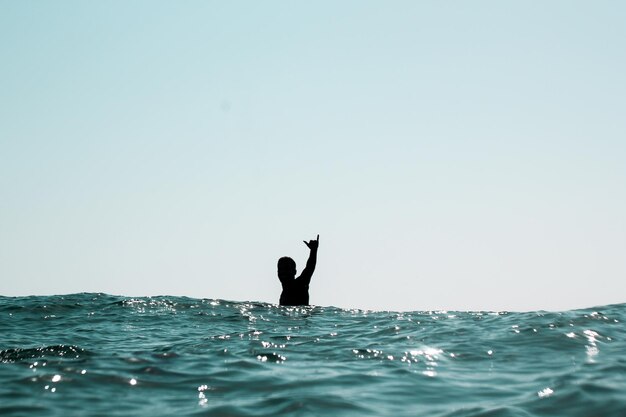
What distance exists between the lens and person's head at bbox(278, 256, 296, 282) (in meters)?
18.5

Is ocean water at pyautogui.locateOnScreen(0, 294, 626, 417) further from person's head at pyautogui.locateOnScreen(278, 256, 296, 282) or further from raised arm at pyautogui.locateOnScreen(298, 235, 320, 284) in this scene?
person's head at pyautogui.locateOnScreen(278, 256, 296, 282)

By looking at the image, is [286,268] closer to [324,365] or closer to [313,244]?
[313,244]

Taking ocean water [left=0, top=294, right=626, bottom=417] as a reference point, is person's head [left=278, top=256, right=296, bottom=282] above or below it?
above

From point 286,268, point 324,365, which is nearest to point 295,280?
point 286,268

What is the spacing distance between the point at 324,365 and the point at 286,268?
9.88 meters

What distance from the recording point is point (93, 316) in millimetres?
14867

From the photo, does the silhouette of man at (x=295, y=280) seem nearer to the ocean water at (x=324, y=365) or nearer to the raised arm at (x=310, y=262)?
the raised arm at (x=310, y=262)

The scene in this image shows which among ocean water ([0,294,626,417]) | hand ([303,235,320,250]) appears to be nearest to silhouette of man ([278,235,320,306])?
hand ([303,235,320,250])

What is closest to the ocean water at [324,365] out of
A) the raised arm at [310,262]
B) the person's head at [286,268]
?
the raised arm at [310,262]

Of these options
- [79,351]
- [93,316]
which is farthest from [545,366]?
[93,316]

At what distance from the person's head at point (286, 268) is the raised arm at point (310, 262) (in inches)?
21.4

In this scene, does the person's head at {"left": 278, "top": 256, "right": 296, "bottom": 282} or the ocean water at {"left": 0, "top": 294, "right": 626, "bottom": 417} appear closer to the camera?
the ocean water at {"left": 0, "top": 294, "right": 626, "bottom": 417}

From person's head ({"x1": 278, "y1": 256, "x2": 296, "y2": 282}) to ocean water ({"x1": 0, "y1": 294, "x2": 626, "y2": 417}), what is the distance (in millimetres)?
4338

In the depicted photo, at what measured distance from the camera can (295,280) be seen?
59.7 feet
